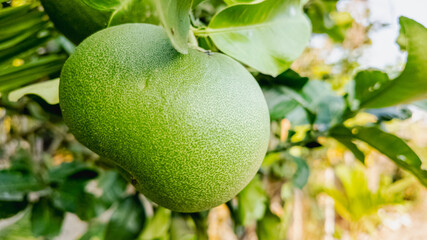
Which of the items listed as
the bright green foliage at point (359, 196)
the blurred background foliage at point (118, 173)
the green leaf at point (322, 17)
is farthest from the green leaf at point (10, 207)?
the bright green foliage at point (359, 196)

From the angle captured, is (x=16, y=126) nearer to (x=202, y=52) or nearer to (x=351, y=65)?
(x=202, y=52)

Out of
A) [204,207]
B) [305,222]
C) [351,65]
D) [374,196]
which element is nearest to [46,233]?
[204,207]

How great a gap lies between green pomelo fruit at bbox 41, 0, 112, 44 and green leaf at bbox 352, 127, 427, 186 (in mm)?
576

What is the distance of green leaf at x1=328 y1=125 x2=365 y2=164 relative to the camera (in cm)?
72

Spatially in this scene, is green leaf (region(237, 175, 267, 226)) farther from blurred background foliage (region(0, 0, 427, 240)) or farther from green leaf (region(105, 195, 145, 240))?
Answer: green leaf (region(105, 195, 145, 240))

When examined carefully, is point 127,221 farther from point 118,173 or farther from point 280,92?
point 280,92

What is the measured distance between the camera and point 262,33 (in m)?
0.50

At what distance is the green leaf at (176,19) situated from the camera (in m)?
0.31

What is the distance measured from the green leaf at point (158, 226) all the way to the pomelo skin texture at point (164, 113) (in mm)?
375

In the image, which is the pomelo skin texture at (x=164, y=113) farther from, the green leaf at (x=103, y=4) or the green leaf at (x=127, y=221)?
the green leaf at (x=127, y=221)

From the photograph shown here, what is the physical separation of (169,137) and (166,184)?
0.07 metres

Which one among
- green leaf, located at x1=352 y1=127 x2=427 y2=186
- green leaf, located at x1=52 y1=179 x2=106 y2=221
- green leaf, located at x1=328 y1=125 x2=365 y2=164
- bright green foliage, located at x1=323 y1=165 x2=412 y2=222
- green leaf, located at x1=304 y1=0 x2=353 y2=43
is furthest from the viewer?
bright green foliage, located at x1=323 y1=165 x2=412 y2=222

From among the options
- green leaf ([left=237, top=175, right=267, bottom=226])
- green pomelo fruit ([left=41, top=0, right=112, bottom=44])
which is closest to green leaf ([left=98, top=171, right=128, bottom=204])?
green leaf ([left=237, top=175, right=267, bottom=226])

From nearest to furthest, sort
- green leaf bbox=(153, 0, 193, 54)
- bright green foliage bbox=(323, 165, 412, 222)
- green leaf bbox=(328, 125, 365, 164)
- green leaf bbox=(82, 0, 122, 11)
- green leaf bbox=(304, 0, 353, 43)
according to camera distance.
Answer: green leaf bbox=(153, 0, 193, 54) < green leaf bbox=(82, 0, 122, 11) < green leaf bbox=(328, 125, 365, 164) < green leaf bbox=(304, 0, 353, 43) < bright green foliage bbox=(323, 165, 412, 222)
